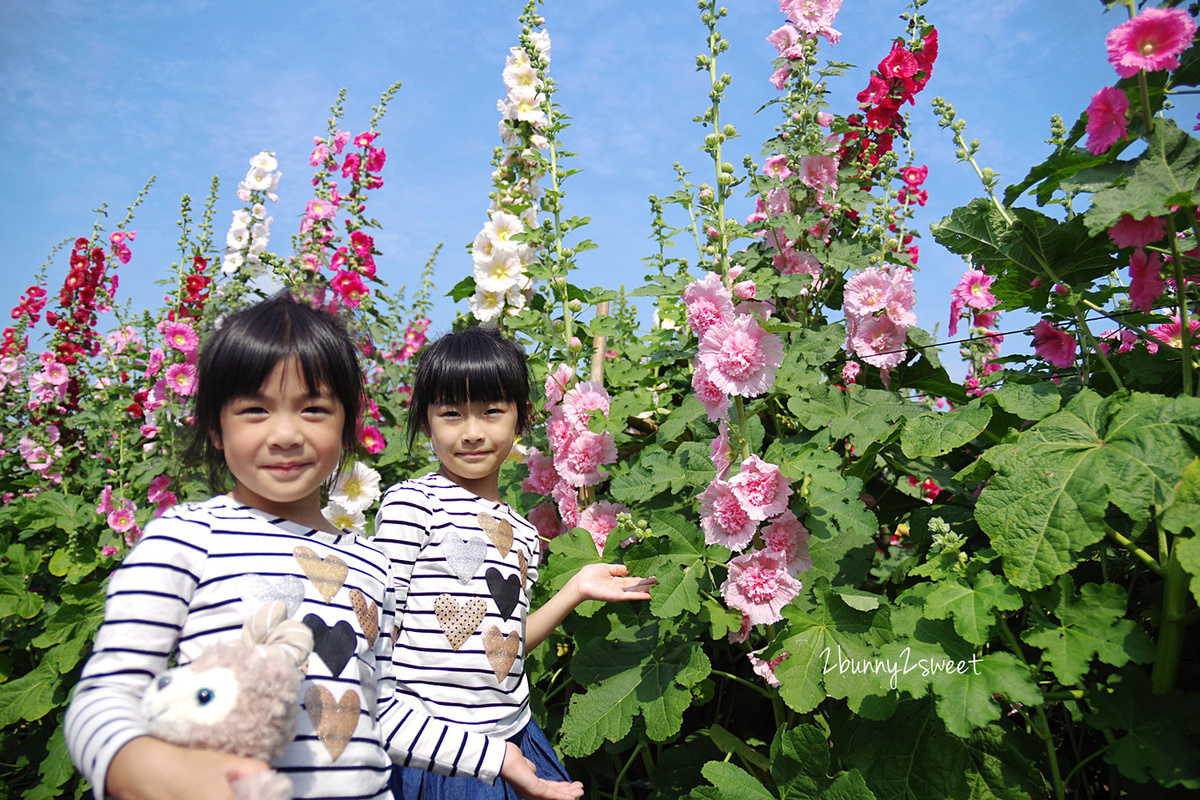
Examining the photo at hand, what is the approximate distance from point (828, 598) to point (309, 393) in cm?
125

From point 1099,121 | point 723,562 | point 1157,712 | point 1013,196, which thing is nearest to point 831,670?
point 723,562

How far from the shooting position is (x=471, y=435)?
178 centimetres

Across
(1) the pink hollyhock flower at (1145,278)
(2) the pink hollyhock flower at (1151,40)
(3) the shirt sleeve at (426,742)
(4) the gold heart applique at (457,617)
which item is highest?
(2) the pink hollyhock flower at (1151,40)

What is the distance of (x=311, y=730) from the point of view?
44.4 inches

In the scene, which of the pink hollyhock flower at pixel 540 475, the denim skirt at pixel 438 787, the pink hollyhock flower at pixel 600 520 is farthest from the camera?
the pink hollyhock flower at pixel 540 475

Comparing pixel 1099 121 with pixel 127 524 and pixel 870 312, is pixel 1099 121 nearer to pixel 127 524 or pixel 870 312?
pixel 870 312

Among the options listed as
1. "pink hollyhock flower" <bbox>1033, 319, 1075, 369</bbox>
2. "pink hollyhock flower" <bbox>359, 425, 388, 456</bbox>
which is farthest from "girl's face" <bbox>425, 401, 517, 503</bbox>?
"pink hollyhock flower" <bbox>359, 425, 388, 456</bbox>

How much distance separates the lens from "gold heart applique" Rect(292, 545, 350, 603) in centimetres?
123

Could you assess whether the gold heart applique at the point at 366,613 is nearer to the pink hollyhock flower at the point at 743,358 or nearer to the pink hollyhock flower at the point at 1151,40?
the pink hollyhock flower at the point at 743,358

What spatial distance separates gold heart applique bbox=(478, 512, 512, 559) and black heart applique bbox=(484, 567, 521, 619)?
2.2 inches

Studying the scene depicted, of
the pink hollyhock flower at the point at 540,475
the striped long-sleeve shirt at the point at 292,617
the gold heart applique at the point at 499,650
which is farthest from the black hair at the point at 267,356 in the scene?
the pink hollyhock flower at the point at 540,475

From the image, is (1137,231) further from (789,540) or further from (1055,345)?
(789,540)

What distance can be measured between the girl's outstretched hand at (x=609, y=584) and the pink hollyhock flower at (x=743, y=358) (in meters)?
0.52

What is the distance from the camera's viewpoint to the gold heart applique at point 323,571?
1234 mm
